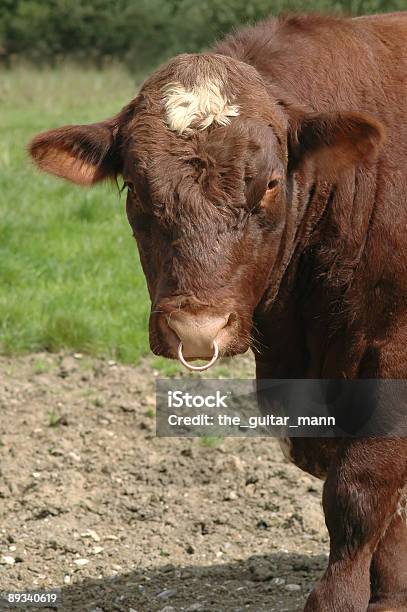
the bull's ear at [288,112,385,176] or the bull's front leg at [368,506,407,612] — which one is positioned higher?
the bull's ear at [288,112,385,176]

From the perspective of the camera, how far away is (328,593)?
13.8ft

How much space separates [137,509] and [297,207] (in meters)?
2.37

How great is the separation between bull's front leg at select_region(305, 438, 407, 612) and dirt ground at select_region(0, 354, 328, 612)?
3.05ft

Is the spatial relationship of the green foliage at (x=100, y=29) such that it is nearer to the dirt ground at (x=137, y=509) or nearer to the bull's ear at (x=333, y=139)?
the dirt ground at (x=137, y=509)

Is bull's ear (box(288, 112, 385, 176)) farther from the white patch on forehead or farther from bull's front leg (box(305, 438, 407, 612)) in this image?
bull's front leg (box(305, 438, 407, 612))

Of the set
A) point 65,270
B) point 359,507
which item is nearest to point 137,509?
point 359,507

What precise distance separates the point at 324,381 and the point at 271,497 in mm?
1781

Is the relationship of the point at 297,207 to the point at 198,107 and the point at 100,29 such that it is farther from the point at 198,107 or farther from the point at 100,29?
the point at 100,29

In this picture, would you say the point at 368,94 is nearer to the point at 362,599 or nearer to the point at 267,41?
the point at 267,41

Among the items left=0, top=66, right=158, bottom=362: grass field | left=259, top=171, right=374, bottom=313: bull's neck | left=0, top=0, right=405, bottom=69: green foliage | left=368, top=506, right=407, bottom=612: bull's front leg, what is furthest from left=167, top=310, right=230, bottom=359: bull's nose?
left=0, top=0, right=405, bottom=69: green foliage

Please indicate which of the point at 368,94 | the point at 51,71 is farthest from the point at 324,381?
the point at 51,71

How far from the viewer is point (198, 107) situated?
3992 millimetres

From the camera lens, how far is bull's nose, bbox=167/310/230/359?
371cm

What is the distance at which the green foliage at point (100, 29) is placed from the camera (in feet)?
74.3
